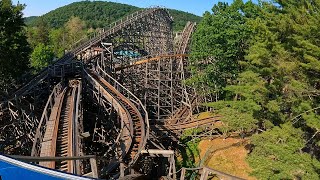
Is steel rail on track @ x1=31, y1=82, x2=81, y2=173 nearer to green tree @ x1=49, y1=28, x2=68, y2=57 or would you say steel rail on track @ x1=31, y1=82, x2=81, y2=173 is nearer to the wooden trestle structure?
the wooden trestle structure

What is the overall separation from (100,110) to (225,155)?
24.2ft

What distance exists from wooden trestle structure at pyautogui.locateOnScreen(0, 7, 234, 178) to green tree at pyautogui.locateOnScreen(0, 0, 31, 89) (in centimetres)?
170

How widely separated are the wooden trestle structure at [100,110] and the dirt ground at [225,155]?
236 centimetres

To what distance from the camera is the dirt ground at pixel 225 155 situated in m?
17.0

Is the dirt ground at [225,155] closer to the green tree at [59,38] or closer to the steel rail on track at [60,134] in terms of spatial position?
the steel rail on track at [60,134]

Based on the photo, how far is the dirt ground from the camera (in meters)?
17.0

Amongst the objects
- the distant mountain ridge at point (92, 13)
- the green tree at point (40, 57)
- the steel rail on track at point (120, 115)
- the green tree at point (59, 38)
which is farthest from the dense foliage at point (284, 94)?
the distant mountain ridge at point (92, 13)

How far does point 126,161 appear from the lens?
13695 mm

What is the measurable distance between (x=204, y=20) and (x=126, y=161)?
11.4 metres

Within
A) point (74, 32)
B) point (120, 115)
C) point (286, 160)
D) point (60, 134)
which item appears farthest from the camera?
point (74, 32)

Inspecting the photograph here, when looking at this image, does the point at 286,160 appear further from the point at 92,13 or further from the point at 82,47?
the point at 92,13

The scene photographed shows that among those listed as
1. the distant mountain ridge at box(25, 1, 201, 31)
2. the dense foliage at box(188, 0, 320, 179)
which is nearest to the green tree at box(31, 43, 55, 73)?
the dense foliage at box(188, 0, 320, 179)

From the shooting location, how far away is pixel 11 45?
2141 cm

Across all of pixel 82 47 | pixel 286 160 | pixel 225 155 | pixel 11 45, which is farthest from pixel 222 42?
pixel 82 47
